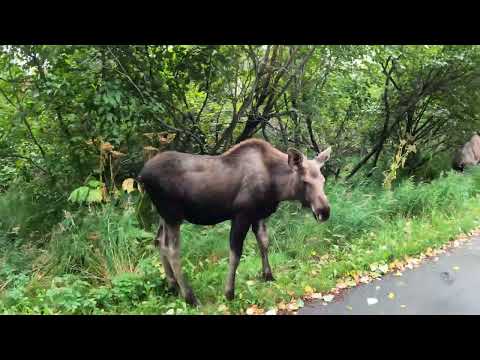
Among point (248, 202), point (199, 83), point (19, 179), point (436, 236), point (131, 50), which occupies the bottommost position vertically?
point (436, 236)

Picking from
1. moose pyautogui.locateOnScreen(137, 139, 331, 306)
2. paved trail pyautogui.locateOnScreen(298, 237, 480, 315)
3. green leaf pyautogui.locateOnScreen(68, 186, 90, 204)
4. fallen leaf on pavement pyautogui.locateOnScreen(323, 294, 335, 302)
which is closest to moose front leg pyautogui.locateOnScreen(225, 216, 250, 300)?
moose pyautogui.locateOnScreen(137, 139, 331, 306)

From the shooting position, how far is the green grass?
4.60 meters

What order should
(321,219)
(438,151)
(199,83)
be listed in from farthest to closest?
(438,151) → (199,83) → (321,219)

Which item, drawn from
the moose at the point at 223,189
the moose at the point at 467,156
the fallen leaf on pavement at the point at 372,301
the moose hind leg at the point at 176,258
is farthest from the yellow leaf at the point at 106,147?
the moose at the point at 467,156

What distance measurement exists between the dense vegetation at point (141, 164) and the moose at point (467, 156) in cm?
359

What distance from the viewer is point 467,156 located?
41.1ft

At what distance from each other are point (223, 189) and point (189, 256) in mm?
1652

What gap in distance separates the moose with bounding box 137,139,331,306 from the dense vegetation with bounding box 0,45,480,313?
0.62 m

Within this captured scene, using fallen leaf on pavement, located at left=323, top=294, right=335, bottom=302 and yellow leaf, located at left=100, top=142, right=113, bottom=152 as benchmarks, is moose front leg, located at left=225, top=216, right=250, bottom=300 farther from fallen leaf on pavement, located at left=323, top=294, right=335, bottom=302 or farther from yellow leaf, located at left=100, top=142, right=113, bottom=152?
yellow leaf, located at left=100, top=142, right=113, bottom=152

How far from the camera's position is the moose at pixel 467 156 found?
12391 millimetres

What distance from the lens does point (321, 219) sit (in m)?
4.23

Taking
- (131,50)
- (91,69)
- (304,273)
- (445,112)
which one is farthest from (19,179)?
(445,112)

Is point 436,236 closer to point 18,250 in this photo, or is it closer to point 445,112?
point 445,112

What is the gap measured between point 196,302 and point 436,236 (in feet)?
15.2
